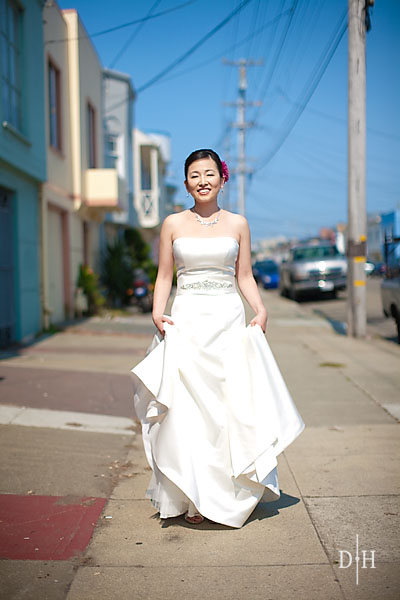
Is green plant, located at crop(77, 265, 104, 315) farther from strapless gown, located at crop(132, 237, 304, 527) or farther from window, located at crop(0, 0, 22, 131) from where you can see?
strapless gown, located at crop(132, 237, 304, 527)

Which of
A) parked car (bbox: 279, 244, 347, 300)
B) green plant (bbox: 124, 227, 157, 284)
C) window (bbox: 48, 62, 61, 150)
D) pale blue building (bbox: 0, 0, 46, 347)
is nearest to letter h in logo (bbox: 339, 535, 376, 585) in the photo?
pale blue building (bbox: 0, 0, 46, 347)

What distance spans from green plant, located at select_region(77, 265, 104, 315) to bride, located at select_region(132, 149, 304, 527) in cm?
1210

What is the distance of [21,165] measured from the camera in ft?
34.2

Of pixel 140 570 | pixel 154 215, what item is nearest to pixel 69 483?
pixel 140 570

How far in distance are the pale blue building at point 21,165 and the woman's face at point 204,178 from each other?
21.6 feet

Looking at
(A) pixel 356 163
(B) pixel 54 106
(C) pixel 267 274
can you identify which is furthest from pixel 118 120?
(C) pixel 267 274

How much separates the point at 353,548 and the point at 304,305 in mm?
19171

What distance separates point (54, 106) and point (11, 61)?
10.7 feet

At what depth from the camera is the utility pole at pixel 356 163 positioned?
38.5ft

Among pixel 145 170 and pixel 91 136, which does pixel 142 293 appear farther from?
pixel 145 170

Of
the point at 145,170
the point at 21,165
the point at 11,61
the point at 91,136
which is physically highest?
the point at 145,170

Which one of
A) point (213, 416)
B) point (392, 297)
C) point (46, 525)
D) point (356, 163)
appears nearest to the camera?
point (213, 416)

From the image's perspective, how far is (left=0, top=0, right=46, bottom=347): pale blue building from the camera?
10.1m

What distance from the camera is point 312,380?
8047 millimetres
